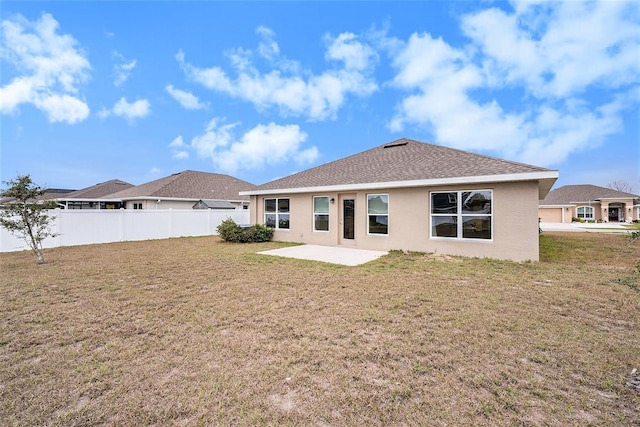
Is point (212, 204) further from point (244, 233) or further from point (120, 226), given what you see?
point (244, 233)

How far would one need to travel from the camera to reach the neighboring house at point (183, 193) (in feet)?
68.9

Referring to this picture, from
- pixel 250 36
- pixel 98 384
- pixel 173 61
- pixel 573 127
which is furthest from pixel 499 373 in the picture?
pixel 573 127

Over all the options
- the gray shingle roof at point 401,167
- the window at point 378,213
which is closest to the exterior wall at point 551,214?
the gray shingle roof at point 401,167

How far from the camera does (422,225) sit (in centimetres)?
1023

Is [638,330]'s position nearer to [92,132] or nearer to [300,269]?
[300,269]

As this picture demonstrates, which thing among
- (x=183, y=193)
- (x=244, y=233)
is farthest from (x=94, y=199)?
(x=244, y=233)

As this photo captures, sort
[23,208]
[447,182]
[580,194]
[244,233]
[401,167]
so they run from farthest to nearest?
[580,194] < [244,233] < [401,167] < [447,182] < [23,208]

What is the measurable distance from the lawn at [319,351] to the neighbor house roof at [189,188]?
622 inches

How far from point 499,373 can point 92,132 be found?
94.5 ft

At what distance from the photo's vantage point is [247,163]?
30906mm

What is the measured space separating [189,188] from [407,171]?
1876cm

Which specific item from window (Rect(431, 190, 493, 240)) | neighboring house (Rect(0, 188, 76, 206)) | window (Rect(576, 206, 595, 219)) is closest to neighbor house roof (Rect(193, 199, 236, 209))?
neighboring house (Rect(0, 188, 76, 206))

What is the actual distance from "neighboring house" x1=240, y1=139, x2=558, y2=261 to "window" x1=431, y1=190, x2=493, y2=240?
0.10 feet

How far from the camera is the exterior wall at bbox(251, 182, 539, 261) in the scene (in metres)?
8.60
